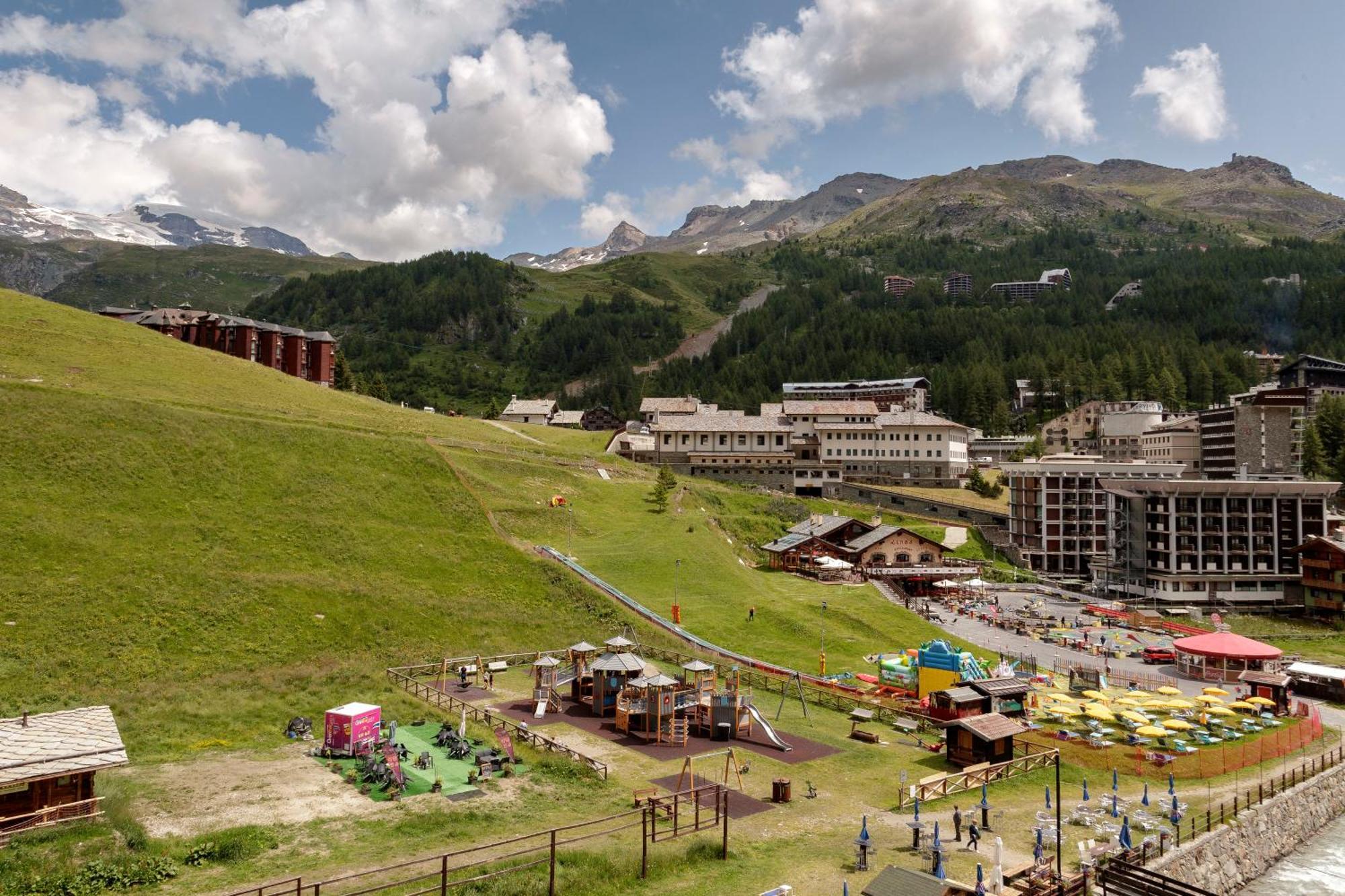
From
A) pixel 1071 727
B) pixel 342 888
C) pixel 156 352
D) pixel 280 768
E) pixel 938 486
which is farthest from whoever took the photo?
pixel 938 486

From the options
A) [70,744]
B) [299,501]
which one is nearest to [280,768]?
[70,744]

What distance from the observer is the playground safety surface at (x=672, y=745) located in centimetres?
3456

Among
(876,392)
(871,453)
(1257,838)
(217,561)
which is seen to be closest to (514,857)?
(1257,838)

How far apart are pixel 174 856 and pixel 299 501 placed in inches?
1668

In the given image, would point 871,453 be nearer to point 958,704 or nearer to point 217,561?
point 958,704

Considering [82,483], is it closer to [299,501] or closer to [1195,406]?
[299,501]

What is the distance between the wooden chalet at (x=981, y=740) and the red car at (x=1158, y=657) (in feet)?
129

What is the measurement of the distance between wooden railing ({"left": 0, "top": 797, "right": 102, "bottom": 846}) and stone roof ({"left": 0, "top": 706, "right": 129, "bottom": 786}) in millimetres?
968

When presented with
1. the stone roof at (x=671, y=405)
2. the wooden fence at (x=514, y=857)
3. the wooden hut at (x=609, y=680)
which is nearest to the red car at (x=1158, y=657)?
the wooden hut at (x=609, y=680)

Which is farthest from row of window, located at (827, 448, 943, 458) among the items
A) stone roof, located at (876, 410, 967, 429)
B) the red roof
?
the red roof

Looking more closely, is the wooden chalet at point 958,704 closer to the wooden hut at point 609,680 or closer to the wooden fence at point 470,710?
the wooden hut at point 609,680

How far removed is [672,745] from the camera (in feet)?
117

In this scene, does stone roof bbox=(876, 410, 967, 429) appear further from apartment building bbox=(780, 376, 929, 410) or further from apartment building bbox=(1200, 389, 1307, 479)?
apartment building bbox=(1200, 389, 1307, 479)

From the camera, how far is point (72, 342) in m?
87.4
